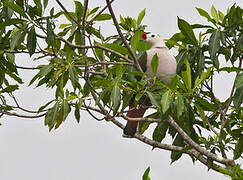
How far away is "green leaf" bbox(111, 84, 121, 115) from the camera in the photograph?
2.33 metres

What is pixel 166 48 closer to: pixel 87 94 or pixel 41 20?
pixel 87 94

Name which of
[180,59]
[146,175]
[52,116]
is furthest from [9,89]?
[146,175]

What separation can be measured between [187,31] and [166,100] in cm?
77

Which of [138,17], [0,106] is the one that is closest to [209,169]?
[138,17]

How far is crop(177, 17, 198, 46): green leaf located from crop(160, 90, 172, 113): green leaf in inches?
25.9

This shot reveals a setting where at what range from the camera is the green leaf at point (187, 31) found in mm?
2904

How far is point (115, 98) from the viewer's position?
2352mm

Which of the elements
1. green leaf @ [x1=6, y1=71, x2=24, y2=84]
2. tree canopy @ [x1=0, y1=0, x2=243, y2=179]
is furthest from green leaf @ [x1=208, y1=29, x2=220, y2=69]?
green leaf @ [x1=6, y1=71, x2=24, y2=84]

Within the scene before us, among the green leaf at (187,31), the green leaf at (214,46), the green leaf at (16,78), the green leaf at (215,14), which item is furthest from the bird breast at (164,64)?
the green leaf at (16,78)

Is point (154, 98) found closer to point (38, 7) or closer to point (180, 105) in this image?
point (180, 105)

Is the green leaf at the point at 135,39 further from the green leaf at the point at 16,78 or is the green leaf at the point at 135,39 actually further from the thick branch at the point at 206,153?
the green leaf at the point at 16,78

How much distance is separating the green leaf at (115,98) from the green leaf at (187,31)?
776 millimetres

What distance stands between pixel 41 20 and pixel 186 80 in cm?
94

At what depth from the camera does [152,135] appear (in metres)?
3.25
